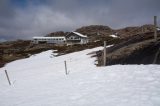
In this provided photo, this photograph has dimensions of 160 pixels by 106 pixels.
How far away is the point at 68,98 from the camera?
33.1 ft

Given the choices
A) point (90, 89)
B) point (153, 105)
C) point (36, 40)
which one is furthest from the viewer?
point (36, 40)

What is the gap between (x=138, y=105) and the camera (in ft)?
24.2

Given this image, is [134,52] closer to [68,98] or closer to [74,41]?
[68,98]

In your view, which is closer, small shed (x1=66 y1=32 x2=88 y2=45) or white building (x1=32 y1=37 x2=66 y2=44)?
small shed (x1=66 y1=32 x2=88 y2=45)

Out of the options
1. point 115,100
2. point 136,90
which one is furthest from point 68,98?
point 136,90

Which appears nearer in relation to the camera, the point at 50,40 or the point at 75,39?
the point at 75,39

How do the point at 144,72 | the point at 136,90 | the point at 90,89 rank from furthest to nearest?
the point at 144,72 → the point at 90,89 → the point at 136,90

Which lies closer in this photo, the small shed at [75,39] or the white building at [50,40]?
the small shed at [75,39]

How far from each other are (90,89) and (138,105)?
417 cm

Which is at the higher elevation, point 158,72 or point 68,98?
point 158,72

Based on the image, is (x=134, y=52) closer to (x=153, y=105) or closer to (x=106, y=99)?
(x=106, y=99)

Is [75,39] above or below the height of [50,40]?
above

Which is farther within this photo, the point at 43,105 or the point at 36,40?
the point at 36,40

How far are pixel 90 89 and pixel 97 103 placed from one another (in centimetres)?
272
